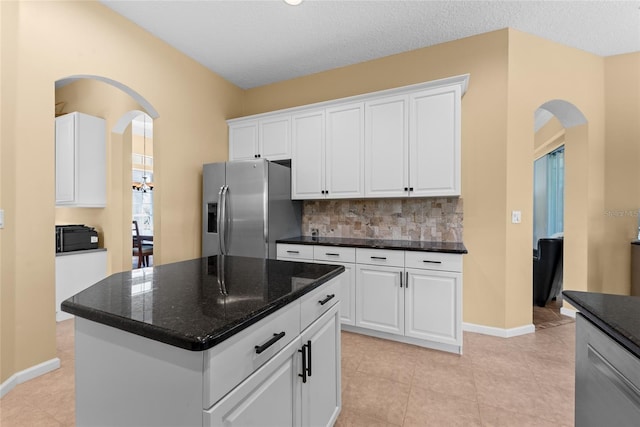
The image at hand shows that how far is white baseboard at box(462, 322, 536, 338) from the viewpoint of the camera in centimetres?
283

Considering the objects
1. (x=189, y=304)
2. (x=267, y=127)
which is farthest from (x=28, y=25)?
(x=189, y=304)

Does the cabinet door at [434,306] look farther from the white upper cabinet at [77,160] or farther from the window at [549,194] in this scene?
the white upper cabinet at [77,160]

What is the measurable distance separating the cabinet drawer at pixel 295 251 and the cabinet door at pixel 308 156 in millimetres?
593

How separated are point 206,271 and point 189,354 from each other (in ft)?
2.69

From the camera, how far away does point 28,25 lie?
82.2 inches

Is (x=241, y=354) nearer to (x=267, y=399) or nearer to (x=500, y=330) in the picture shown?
(x=267, y=399)

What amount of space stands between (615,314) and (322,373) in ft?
3.65

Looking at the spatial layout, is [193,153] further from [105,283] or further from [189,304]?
[189,304]

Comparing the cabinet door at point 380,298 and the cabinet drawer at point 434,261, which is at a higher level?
the cabinet drawer at point 434,261

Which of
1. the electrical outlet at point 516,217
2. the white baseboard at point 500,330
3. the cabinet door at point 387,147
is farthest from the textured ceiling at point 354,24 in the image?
the white baseboard at point 500,330

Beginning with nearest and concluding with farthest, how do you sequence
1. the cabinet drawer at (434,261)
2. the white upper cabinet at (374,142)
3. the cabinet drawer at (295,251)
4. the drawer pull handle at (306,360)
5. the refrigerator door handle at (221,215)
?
the drawer pull handle at (306,360) → the cabinet drawer at (434,261) → the white upper cabinet at (374,142) → the cabinet drawer at (295,251) → the refrigerator door handle at (221,215)

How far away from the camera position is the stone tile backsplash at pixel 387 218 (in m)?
3.06

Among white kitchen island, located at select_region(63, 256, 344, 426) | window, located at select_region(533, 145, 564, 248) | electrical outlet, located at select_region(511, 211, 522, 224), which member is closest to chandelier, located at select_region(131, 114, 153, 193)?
white kitchen island, located at select_region(63, 256, 344, 426)

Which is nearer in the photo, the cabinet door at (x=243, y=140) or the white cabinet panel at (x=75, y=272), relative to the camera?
the white cabinet panel at (x=75, y=272)
